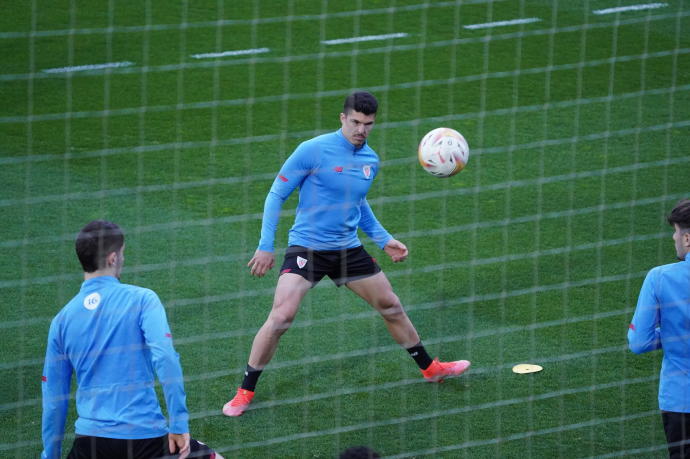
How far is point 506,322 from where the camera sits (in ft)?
24.5

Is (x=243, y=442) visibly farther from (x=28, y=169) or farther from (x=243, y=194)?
(x=28, y=169)

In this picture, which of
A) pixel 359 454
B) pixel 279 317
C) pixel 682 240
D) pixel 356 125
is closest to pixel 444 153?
pixel 356 125

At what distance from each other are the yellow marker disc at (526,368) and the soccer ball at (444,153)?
1.36 metres

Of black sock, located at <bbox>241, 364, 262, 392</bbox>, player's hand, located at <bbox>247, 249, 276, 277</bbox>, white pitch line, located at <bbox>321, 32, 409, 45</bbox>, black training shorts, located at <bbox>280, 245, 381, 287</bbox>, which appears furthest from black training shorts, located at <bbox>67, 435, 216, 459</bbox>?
white pitch line, located at <bbox>321, 32, 409, 45</bbox>

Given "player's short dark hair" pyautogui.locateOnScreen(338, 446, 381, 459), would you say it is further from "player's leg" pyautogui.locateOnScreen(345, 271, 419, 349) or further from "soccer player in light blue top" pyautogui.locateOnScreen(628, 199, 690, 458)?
"player's leg" pyautogui.locateOnScreen(345, 271, 419, 349)

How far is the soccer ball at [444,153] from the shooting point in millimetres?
6848

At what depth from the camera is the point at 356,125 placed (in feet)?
20.3

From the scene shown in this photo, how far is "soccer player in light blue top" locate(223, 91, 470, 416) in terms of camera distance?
20.0 feet

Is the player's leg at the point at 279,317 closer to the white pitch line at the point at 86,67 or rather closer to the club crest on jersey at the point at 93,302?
the club crest on jersey at the point at 93,302

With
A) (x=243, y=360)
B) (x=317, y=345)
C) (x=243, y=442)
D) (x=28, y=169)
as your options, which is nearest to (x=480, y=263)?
(x=317, y=345)

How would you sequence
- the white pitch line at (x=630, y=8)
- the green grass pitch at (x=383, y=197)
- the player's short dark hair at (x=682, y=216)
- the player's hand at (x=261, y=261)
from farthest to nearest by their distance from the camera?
the white pitch line at (x=630, y=8), the green grass pitch at (x=383, y=197), the player's hand at (x=261, y=261), the player's short dark hair at (x=682, y=216)

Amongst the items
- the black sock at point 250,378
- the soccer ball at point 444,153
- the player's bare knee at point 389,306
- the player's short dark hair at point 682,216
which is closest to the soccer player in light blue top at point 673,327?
the player's short dark hair at point 682,216

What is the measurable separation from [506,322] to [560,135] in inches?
162

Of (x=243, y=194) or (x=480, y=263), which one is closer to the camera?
(x=480, y=263)
